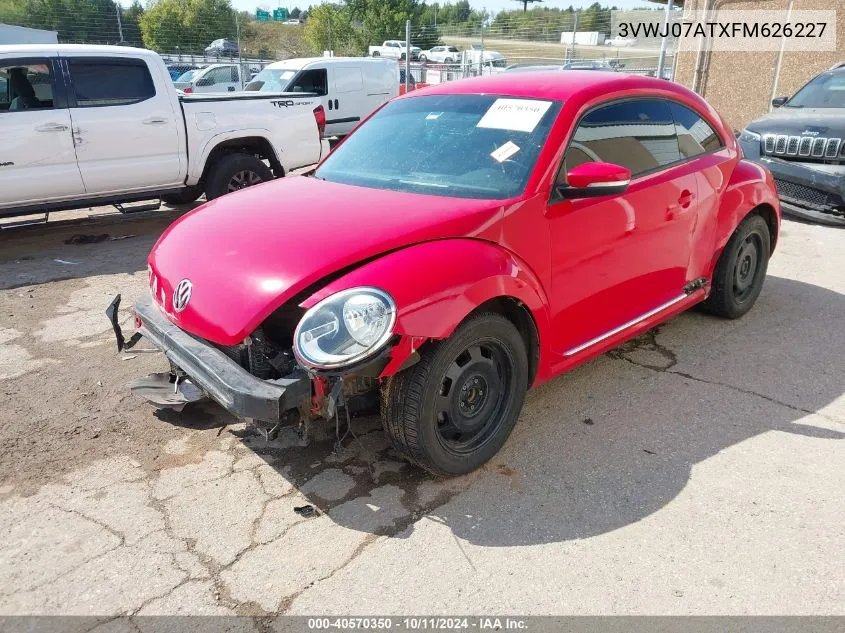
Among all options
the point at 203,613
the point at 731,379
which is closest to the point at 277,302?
the point at 203,613

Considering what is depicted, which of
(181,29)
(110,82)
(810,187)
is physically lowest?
(810,187)

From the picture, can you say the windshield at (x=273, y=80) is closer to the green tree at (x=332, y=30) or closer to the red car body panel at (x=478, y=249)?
the red car body panel at (x=478, y=249)

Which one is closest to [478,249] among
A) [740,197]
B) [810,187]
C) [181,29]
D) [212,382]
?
[212,382]

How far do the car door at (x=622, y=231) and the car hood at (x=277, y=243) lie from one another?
53cm

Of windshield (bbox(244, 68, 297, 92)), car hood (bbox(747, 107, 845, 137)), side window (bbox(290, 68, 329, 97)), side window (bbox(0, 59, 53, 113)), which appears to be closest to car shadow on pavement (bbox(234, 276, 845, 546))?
car hood (bbox(747, 107, 845, 137))

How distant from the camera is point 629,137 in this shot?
374 centimetres

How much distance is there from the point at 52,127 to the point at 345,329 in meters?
5.69

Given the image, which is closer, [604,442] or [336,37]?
[604,442]

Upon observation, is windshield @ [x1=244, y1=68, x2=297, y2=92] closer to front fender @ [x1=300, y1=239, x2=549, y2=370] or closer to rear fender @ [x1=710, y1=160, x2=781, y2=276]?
rear fender @ [x1=710, y1=160, x2=781, y2=276]

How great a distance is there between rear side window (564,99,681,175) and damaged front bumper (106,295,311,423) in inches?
70.9

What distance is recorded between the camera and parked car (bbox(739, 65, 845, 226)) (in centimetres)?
782

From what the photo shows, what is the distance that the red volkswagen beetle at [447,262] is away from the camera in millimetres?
2582

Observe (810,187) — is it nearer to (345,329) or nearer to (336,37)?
(345,329)

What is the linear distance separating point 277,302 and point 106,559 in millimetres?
1198
